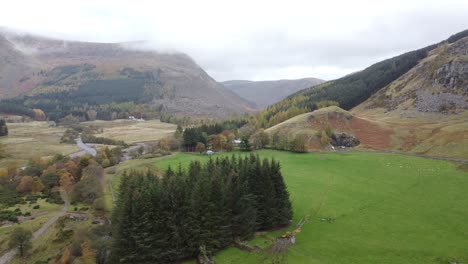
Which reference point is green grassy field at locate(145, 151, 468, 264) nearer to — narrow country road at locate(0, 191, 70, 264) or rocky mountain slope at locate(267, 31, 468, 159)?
rocky mountain slope at locate(267, 31, 468, 159)

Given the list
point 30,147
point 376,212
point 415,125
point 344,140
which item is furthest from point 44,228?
point 415,125

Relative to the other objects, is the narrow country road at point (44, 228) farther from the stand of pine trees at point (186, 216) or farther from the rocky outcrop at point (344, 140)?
the rocky outcrop at point (344, 140)

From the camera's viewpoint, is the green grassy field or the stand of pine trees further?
the stand of pine trees

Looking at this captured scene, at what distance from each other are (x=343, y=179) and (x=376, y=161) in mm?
22989

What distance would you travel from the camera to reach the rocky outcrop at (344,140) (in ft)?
472

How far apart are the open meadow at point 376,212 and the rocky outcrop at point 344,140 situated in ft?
112

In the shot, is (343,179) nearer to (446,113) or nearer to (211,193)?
(211,193)

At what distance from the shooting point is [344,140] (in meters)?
146

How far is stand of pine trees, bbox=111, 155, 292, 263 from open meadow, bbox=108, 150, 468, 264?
3.27m

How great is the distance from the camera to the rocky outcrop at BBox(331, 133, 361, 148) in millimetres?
143875

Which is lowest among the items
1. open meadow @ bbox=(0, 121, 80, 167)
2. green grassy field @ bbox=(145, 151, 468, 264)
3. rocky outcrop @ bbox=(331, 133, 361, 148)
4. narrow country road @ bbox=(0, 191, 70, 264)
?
narrow country road @ bbox=(0, 191, 70, 264)

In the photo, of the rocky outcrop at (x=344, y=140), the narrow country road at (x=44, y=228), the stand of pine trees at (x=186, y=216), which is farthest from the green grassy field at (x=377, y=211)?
the narrow country road at (x=44, y=228)

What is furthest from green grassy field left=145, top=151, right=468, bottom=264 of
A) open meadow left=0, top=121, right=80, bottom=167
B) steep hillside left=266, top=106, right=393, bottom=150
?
open meadow left=0, top=121, right=80, bottom=167

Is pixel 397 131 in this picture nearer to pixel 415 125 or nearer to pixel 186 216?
pixel 415 125
